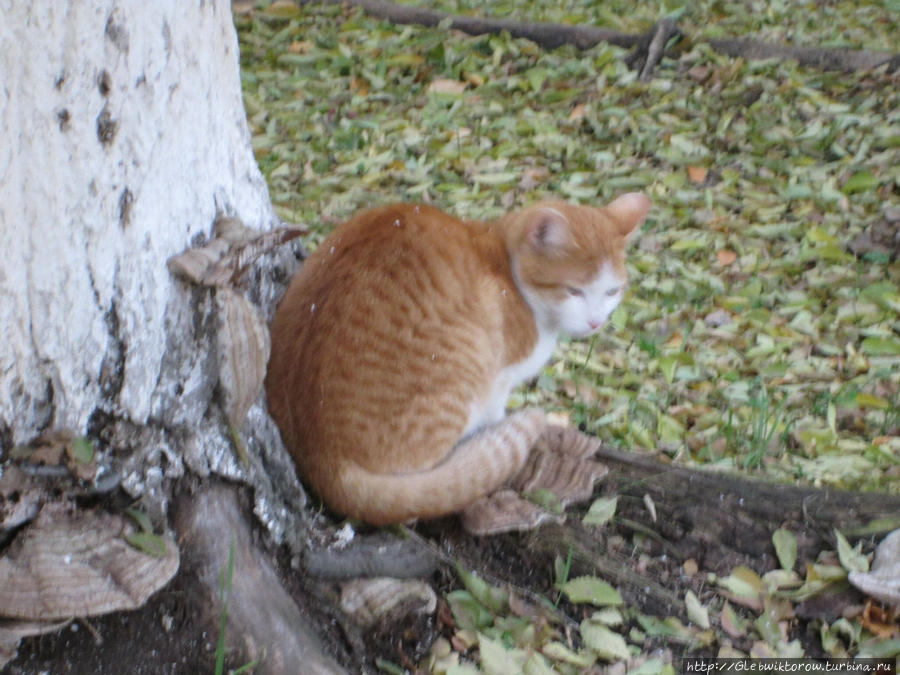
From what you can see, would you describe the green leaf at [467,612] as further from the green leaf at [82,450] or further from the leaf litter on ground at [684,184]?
the green leaf at [82,450]

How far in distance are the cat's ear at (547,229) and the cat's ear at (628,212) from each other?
31 cm

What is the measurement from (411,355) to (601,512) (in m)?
0.68

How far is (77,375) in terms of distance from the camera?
6.37 ft

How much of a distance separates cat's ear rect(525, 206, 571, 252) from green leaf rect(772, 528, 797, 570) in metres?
1.12

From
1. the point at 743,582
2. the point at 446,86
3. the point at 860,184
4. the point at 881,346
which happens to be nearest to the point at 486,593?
the point at 743,582

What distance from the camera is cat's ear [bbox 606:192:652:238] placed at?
10.7 ft

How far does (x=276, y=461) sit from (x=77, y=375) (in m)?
0.60

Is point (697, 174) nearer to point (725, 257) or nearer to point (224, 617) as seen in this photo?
point (725, 257)

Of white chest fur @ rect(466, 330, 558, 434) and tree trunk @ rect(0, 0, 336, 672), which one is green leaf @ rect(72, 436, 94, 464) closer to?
tree trunk @ rect(0, 0, 336, 672)

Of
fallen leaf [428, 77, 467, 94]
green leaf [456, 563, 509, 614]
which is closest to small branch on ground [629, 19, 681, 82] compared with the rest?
fallen leaf [428, 77, 467, 94]

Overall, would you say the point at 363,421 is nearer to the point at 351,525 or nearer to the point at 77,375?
the point at 351,525

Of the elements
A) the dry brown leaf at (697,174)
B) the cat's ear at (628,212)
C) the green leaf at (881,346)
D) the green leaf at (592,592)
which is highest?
the cat's ear at (628,212)

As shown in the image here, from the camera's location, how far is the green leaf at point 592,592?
2332mm

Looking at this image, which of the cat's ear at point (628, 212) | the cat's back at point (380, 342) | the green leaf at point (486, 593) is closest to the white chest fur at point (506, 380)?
the cat's back at point (380, 342)
